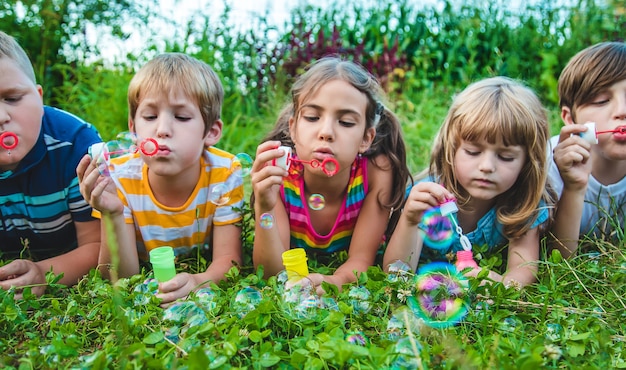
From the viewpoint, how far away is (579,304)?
229 centimetres

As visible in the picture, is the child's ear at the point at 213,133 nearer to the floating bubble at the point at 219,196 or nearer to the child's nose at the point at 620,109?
the floating bubble at the point at 219,196

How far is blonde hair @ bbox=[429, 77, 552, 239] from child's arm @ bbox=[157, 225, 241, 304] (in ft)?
3.37

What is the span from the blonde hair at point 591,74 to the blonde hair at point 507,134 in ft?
1.05

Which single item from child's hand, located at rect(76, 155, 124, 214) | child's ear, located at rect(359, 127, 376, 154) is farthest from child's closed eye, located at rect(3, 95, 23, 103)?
child's ear, located at rect(359, 127, 376, 154)

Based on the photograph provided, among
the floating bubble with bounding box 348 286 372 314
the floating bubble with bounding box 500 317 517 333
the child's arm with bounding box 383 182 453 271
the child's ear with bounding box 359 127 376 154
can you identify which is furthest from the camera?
the child's ear with bounding box 359 127 376 154

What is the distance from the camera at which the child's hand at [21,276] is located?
2311 millimetres

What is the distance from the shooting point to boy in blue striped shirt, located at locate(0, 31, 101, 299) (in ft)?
7.77

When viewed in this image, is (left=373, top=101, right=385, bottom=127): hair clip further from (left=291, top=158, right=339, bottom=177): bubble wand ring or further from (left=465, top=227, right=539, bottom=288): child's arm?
(left=465, top=227, right=539, bottom=288): child's arm

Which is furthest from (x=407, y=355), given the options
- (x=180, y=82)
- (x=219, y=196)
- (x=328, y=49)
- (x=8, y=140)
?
(x=328, y=49)

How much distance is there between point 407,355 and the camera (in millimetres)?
1696

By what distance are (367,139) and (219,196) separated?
73 centimetres

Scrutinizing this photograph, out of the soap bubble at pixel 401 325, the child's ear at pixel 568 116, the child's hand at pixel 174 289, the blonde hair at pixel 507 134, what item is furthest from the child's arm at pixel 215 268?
the child's ear at pixel 568 116

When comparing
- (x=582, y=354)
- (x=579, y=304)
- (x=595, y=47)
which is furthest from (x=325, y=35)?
(x=582, y=354)

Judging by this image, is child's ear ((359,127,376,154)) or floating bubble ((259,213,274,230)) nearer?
floating bubble ((259,213,274,230))
